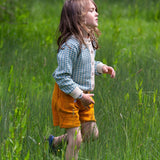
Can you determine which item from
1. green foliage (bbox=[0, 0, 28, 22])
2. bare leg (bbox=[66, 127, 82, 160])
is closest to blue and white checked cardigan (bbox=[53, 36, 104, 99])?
bare leg (bbox=[66, 127, 82, 160])

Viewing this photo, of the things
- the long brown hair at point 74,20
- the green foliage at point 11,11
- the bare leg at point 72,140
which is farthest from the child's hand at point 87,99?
the green foliage at point 11,11

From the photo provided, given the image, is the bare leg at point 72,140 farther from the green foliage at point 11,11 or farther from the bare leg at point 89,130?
the green foliage at point 11,11

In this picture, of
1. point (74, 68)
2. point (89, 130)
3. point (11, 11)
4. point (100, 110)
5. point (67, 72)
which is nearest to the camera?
point (67, 72)

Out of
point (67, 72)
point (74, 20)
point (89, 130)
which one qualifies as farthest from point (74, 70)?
point (89, 130)

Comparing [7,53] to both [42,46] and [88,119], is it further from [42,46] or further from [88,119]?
[88,119]

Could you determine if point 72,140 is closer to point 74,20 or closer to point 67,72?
point 67,72

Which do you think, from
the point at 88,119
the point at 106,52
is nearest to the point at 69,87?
the point at 88,119

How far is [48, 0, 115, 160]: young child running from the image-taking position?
2256mm

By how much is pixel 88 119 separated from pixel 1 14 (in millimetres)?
3968

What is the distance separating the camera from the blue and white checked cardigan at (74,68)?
2.24m

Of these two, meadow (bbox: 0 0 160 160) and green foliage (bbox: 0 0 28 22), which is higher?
green foliage (bbox: 0 0 28 22)

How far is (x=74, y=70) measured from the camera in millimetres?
2344

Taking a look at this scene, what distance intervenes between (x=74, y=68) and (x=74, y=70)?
0.05ft

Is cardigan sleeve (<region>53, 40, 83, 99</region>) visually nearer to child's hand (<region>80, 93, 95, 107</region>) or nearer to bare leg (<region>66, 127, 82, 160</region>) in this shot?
child's hand (<region>80, 93, 95, 107</region>)
